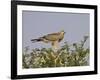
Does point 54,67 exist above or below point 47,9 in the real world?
below

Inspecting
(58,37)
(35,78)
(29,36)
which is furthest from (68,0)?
(35,78)

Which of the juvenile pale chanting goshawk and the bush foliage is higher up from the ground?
the juvenile pale chanting goshawk

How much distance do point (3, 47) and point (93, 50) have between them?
79cm

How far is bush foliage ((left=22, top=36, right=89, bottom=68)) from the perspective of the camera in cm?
187

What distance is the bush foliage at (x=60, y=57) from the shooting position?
1.87m

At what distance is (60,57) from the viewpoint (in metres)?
1.96

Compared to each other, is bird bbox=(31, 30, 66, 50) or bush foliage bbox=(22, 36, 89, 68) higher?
bird bbox=(31, 30, 66, 50)

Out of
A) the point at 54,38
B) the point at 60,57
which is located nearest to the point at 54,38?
the point at 54,38

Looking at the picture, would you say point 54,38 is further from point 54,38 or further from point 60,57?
point 60,57

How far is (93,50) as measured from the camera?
2055mm

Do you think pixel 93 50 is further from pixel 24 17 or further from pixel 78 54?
pixel 24 17

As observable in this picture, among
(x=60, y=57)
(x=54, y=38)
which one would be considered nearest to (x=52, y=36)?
(x=54, y=38)

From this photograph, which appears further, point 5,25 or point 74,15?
point 74,15

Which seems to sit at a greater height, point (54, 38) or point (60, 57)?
point (54, 38)
